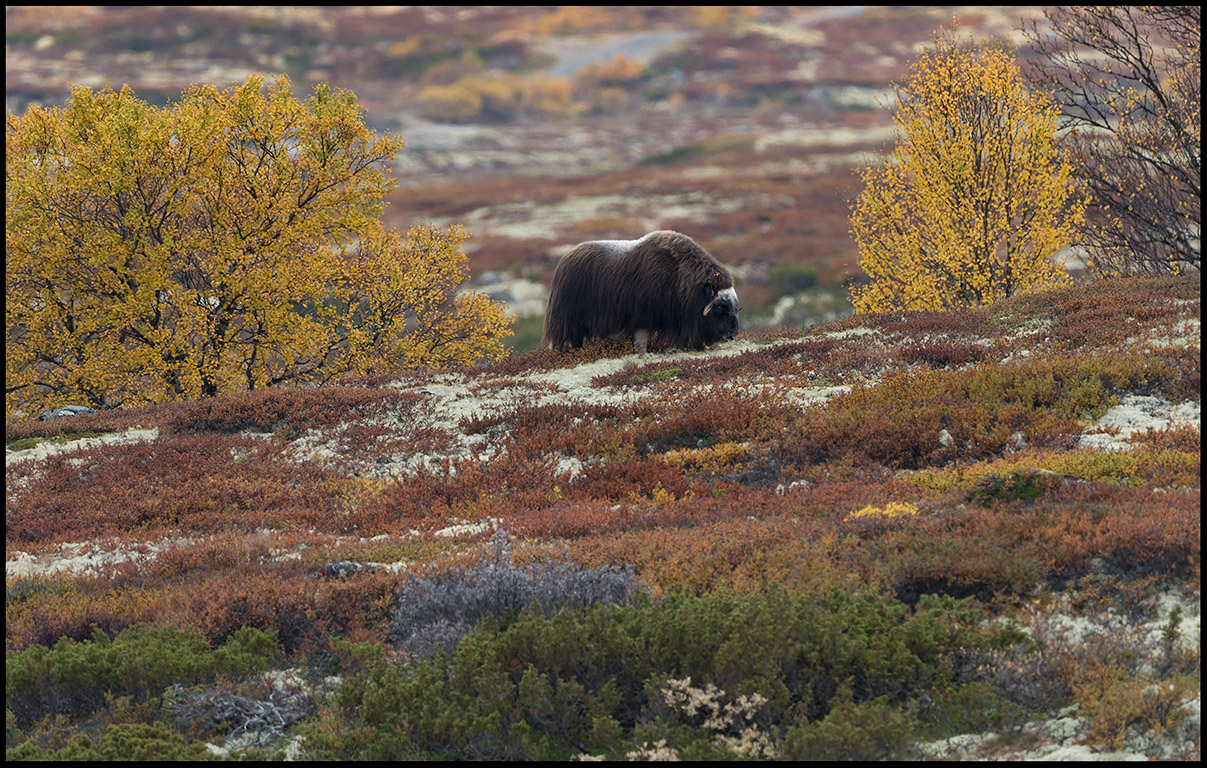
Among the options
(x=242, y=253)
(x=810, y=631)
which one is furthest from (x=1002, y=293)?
(x=810, y=631)

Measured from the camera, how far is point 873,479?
420 inches

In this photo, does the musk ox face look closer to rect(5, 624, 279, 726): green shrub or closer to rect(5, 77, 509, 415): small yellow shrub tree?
rect(5, 77, 509, 415): small yellow shrub tree

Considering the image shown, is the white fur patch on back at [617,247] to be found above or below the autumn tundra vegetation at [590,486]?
above

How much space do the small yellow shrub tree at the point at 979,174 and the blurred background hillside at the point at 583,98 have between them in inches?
711

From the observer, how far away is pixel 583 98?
404 ft

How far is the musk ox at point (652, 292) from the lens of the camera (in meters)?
18.8

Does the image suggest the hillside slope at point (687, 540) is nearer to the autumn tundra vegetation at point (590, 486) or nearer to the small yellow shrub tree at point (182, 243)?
the autumn tundra vegetation at point (590, 486)

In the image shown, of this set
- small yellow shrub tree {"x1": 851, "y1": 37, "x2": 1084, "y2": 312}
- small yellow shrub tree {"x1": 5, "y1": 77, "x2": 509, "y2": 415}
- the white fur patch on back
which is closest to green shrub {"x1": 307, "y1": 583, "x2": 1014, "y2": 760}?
the white fur patch on back

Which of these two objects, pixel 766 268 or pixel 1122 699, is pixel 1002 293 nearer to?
pixel 1122 699

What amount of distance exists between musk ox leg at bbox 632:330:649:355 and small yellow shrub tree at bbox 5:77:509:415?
8.34m

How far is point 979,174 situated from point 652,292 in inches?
389

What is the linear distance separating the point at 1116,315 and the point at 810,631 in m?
10.9

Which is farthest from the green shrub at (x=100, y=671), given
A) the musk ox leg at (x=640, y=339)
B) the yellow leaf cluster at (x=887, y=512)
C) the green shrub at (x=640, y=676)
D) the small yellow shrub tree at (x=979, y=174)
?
the small yellow shrub tree at (x=979, y=174)

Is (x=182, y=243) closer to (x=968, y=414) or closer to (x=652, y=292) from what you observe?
(x=652, y=292)
